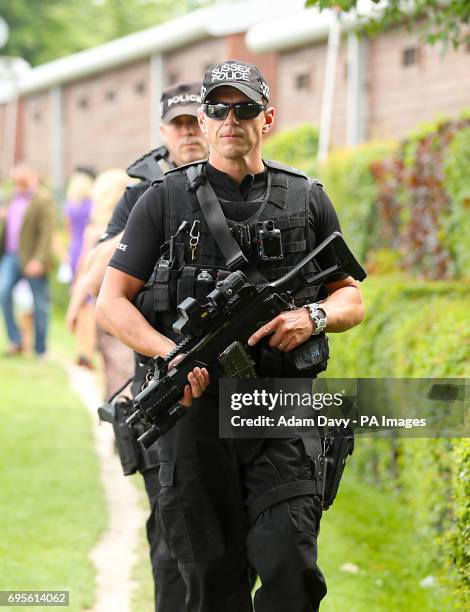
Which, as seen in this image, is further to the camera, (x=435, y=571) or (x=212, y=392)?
(x=435, y=571)

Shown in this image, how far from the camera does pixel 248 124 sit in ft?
14.3

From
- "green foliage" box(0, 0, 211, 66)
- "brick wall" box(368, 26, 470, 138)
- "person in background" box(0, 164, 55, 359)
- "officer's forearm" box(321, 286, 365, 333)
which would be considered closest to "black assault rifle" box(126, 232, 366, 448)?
"officer's forearm" box(321, 286, 365, 333)

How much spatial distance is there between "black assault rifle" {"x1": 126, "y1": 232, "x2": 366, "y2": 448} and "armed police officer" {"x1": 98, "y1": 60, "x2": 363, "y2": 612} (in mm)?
49

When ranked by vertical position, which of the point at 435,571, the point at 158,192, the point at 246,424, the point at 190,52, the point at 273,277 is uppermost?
the point at 190,52

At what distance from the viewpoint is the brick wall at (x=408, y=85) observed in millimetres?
15383

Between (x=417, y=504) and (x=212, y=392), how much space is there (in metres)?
2.62

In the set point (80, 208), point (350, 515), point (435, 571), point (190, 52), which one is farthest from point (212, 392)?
point (190, 52)

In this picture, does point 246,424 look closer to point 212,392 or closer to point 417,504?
point 212,392

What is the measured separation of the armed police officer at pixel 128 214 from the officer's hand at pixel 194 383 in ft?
3.04

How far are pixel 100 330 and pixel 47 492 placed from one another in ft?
4.94

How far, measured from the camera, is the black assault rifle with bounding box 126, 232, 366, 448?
4145mm

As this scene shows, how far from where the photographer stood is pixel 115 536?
24.1 ft

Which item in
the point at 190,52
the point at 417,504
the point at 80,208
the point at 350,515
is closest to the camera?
the point at 417,504

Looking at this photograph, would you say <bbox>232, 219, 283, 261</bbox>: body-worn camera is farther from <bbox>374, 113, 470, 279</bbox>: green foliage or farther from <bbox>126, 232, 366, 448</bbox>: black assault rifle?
<bbox>374, 113, 470, 279</bbox>: green foliage
